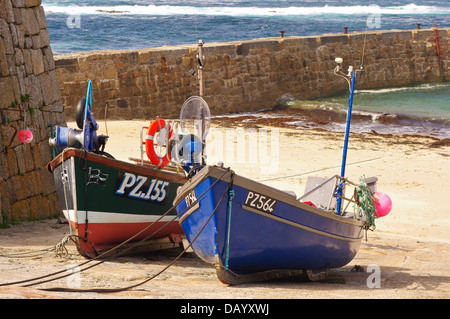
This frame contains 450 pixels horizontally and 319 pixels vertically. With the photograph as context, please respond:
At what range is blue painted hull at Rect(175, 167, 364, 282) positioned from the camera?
7402 mm

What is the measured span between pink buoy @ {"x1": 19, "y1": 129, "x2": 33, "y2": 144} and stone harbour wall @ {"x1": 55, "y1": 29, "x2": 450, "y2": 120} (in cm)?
622

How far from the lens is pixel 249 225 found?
24.7ft

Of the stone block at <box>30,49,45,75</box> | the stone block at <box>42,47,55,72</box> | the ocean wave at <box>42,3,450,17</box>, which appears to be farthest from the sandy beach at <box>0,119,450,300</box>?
the ocean wave at <box>42,3,450,17</box>

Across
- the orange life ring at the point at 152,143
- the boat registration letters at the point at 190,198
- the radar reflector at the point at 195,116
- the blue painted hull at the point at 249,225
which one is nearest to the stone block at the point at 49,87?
the orange life ring at the point at 152,143

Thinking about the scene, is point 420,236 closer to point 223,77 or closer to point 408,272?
point 408,272

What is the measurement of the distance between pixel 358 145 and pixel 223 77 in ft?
16.7

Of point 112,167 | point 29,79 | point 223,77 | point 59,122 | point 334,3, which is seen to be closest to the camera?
point 112,167

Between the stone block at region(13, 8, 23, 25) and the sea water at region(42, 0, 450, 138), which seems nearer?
the stone block at region(13, 8, 23, 25)

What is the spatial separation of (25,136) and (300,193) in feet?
17.9

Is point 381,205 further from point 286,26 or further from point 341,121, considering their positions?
point 286,26

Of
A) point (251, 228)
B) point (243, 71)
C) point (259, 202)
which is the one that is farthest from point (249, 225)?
point (243, 71)

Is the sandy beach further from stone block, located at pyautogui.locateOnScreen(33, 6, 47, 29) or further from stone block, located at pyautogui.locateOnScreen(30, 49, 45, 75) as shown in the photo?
stone block, located at pyautogui.locateOnScreen(33, 6, 47, 29)

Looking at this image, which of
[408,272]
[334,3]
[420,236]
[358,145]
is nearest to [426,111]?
[358,145]

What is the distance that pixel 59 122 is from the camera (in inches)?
447
